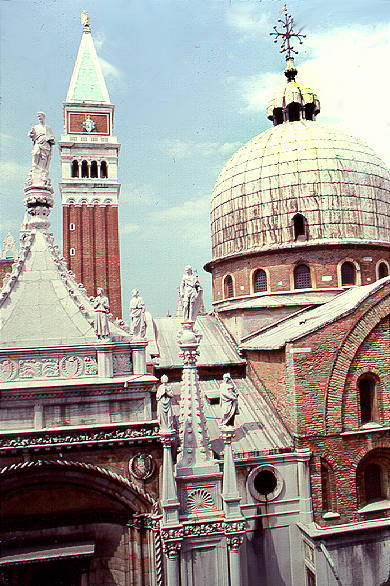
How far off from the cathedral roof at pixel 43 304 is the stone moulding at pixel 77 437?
224cm

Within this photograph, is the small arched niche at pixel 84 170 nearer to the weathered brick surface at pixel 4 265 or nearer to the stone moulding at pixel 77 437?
the weathered brick surface at pixel 4 265

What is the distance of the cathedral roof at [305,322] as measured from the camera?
14055mm

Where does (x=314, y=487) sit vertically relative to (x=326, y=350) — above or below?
below

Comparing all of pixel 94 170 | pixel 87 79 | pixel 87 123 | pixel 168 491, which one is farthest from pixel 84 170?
pixel 168 491

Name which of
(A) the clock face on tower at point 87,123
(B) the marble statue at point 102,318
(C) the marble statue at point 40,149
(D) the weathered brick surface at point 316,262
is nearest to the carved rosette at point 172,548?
(B) the marble statue at point 102,318

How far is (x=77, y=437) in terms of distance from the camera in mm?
11438

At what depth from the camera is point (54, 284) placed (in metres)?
12.9

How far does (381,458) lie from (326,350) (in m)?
4.14

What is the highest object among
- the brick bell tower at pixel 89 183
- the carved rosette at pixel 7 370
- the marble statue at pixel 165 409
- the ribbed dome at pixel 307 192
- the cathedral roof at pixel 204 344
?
the brick bell tower at pixel 89 183

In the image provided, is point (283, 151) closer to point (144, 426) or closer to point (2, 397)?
point (144, 426)

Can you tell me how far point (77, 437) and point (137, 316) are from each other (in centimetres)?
385

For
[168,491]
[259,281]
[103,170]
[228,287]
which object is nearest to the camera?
[168,491]

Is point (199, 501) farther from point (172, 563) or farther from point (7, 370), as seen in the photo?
point (7, 370)

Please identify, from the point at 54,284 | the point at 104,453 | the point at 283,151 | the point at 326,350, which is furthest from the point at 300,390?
the point at 283,151
